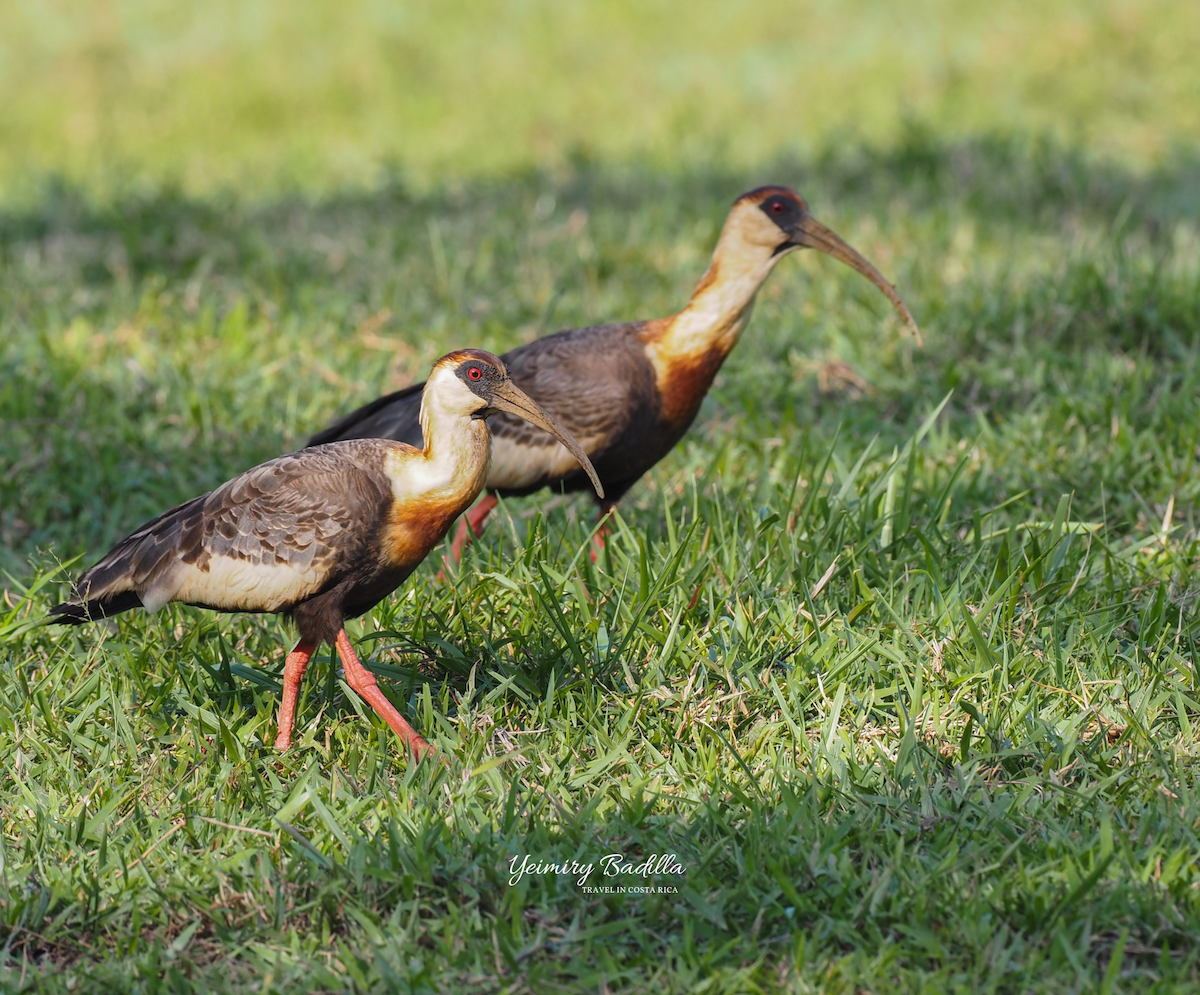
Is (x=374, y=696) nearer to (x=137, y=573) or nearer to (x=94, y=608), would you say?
(x=137, y=573)

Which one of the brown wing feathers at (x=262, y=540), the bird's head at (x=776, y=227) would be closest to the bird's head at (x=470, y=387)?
the brown wing feathers at (x=262, y=540)

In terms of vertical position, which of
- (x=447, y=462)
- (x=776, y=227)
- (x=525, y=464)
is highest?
(x=776, y=227)

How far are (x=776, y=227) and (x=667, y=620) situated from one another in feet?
5.29

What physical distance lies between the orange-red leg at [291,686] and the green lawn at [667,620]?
0.30 feet

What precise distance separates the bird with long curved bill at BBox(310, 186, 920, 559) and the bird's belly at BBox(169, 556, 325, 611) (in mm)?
1172

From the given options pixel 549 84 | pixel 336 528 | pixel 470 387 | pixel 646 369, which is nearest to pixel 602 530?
pixel 646 369

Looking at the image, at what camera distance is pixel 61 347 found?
657 centimetres

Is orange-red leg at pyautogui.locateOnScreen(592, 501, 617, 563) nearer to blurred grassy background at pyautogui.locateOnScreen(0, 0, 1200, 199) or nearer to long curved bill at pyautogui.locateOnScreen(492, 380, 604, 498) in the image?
long curved bill at pyautogui.locateOnScreen(492, 380, 604, 498)

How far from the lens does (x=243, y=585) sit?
12.1 ft

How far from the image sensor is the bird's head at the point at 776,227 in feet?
16.2

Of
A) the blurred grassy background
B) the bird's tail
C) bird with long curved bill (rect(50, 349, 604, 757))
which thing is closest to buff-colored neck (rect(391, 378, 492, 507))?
bird with long curved bill (rect(50, 349, 604, 757))

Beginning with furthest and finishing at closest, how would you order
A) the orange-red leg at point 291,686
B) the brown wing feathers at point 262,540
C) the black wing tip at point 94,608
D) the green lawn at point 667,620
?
the black wing tip at point 94,608 < the orange-red leg at point 291,686 < the brown wing feathers at point 262,540 < the green lawn at point 667,620

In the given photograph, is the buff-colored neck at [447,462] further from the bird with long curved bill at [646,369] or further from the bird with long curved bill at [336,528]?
the bird with long curved bill at [646,369]

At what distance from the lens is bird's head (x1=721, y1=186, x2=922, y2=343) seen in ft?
16.2
